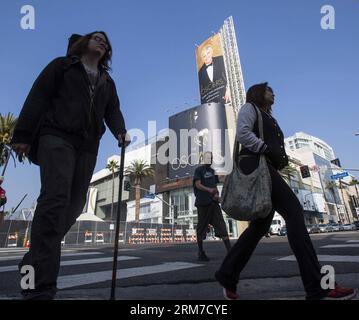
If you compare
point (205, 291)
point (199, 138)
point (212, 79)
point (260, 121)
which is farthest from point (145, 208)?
point (260, 121)

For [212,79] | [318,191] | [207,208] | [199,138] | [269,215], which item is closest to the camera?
[269,215]

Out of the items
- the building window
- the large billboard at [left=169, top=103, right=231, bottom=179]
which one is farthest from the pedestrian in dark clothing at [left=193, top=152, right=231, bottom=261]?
the building window

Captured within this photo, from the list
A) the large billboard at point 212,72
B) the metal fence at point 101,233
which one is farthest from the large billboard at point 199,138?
the metal fence at point 101,233

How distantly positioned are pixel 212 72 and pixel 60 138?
67.3 m

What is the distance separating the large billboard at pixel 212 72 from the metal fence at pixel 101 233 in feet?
102

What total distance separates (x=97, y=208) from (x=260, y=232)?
87507 mm

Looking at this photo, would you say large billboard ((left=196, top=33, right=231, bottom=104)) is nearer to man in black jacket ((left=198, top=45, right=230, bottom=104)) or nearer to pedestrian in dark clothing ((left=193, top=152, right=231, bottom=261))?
man in black jacket ((left=198, top=45, right=230, bottom=104))

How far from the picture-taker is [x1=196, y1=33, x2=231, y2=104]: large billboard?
64.5 meters

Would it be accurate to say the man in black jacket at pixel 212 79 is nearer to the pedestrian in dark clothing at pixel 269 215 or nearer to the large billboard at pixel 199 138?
the large billboard at pixel 199 138

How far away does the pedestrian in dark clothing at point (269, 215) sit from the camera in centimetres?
254

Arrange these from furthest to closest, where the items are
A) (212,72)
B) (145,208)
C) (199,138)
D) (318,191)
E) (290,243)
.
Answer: (318,191) < (145,208) < (212,72) < (199,138) < (290,243)

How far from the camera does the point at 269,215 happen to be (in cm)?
295

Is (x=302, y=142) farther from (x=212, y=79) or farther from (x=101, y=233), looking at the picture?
(x=101, y=233)
